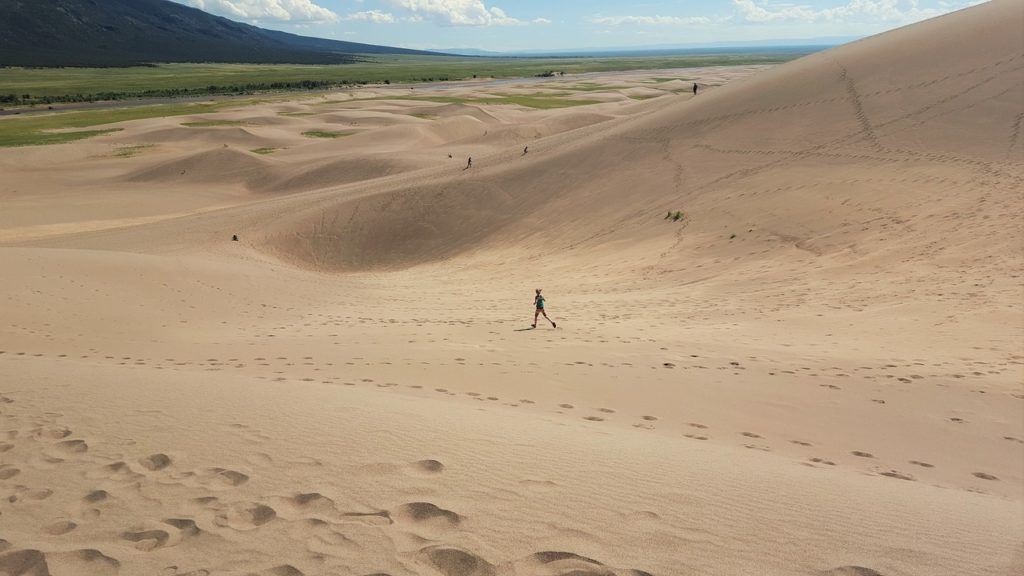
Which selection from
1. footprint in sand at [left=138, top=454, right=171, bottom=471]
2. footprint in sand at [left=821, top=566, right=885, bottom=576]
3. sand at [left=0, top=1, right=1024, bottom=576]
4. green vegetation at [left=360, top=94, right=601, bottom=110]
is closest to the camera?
footprint in sand at [left=821, top=566, right=885, bottom=576]

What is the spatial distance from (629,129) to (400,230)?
1191 centimetres

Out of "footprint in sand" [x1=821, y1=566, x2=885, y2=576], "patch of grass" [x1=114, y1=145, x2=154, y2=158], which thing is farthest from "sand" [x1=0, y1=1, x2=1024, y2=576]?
"patch of grass" [x1=114, y1=145, x2=154, y2=158]

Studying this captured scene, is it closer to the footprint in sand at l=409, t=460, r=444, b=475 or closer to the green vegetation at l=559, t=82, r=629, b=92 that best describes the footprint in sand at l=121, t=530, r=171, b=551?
the footprint in sand at l=409, t=460, r=444, b=475

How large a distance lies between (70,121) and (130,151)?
1696cm

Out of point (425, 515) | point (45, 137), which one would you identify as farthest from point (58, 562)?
point (45, 137)

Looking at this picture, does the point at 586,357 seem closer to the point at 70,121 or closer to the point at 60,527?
the point at 60,527

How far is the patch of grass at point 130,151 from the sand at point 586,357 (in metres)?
17.4

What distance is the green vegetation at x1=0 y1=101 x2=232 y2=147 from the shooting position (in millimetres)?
47906

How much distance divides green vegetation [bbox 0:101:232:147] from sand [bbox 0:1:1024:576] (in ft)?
77.6

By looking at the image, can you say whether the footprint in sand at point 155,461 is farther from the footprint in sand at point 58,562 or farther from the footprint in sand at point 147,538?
the footprint in sand at point 58,562

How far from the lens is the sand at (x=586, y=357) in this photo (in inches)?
148

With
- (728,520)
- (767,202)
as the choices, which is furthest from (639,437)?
(767,202)

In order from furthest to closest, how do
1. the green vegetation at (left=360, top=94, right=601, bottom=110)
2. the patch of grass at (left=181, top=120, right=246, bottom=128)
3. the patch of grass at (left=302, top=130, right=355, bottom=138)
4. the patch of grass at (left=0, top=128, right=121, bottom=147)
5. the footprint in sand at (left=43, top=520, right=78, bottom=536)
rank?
the green vegetation at (left=360, top=94, right=601, bottom=110) < the patch of grass at (left=181, top=120, right=246, bottom=128) < the patch of grass at (left=302, top=130, right=355, bottom=138) < the patch of grass at (left=0, top=128, right=121, bottom=147) < the footprint in sand at (left=43, top=520, right=78, bottom=536)

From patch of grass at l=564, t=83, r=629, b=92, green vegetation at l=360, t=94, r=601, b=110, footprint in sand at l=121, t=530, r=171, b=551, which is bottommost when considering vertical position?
footprint in sand at l=121, t=530, r=171, b=551
